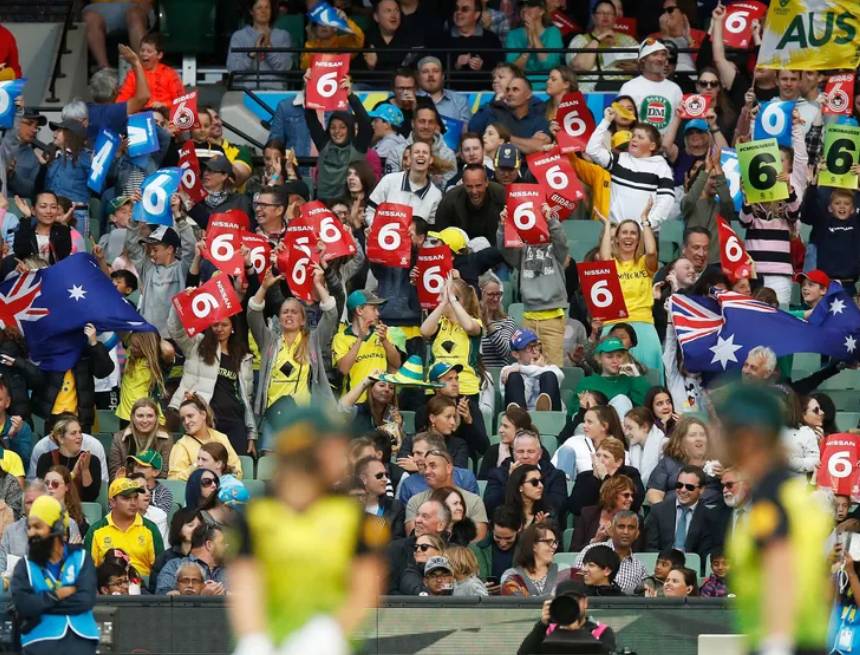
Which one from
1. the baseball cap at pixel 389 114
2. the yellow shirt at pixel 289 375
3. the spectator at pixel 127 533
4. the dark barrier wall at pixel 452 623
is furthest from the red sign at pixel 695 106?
the dark barrier wall at pixel 452 623

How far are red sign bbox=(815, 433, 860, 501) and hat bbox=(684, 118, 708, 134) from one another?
13.8 feet

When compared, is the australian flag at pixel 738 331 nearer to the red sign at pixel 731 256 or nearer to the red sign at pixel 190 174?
the red sign at pixel 731 256

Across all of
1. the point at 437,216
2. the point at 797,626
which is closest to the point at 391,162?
the point at 437,216

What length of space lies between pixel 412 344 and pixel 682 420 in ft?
7.43

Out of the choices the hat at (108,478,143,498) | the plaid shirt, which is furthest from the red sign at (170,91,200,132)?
the plaid shirt

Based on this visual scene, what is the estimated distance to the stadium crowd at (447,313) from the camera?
14.5 m

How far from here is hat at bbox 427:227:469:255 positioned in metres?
17.1

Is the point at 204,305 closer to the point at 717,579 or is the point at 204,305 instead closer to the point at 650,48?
the point at 717,579

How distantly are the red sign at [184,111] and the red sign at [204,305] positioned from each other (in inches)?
110

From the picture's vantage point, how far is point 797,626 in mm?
8117

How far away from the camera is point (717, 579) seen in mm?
13891

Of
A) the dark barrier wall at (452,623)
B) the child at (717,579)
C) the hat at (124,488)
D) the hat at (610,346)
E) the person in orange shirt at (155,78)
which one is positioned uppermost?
the person in orange shirt at (155,78)

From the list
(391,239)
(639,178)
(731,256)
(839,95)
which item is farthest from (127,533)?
(839,95)

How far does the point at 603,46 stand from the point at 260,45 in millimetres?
2998
